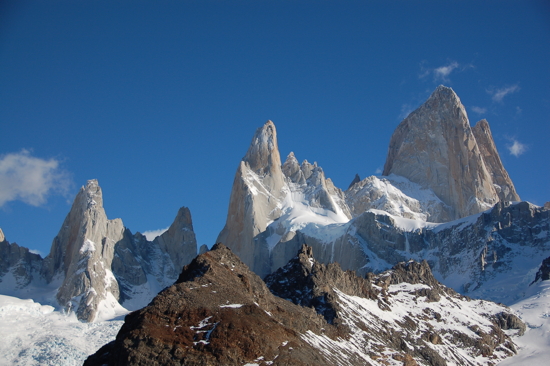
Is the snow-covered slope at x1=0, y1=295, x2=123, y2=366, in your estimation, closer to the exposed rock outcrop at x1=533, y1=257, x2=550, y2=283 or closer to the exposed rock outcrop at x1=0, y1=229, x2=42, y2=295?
the exposed rock outcrop at x1=0, y1=229, x2=42, y2=295

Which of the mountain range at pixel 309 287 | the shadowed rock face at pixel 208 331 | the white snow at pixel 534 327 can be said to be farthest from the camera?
the white snow at pixel 534 327

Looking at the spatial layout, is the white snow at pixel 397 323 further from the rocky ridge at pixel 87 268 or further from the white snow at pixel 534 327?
the rocky ridge at pixel 87 268

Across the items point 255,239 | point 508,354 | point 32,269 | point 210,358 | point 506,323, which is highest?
point 255,239

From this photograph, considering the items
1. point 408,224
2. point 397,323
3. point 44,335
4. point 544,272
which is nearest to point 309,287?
point 397,323

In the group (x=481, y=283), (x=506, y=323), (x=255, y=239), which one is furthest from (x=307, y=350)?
(x=255, y=239)

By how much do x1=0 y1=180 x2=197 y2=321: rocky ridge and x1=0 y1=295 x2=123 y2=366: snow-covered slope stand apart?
7066mm

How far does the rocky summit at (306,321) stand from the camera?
59.7 m

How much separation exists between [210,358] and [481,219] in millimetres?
140147

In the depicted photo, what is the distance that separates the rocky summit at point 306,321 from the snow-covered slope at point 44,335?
48.3m

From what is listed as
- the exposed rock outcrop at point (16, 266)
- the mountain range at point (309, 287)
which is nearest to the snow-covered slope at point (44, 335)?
the mountain range at point (309, 287)

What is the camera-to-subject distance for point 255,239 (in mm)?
193500

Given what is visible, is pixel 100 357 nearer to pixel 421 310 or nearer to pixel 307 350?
pixel 307 350

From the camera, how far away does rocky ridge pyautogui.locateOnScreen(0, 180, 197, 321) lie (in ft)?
540

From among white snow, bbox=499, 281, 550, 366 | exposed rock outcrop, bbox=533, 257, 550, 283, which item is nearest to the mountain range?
exposed rock outcrop, bbox=533, 257, 550, 283
